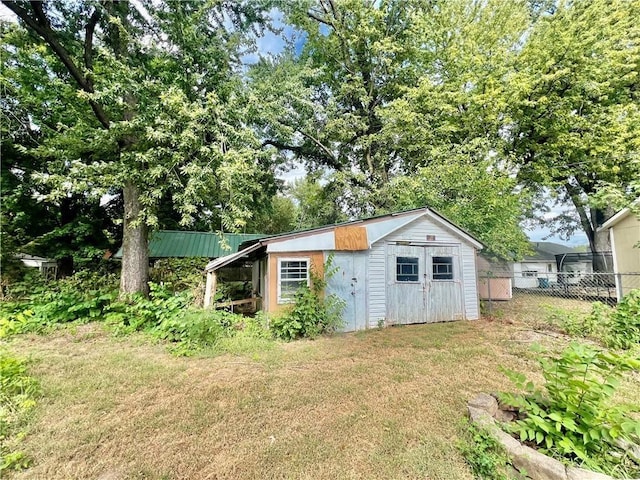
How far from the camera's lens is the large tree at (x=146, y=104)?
264 inches

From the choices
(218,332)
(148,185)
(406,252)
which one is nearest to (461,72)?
(406,252)

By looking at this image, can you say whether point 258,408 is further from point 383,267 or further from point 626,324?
point 626,324

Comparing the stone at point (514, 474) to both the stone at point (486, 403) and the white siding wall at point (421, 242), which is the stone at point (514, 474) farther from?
the white siding wall at point (421, 242)

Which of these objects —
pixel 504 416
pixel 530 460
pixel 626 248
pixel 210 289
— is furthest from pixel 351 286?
pixel 626 248

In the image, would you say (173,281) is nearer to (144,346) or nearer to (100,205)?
(144,346)

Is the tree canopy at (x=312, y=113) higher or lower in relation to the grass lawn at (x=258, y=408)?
higher

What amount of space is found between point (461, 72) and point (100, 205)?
18.0m

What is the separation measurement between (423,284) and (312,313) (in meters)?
3.45

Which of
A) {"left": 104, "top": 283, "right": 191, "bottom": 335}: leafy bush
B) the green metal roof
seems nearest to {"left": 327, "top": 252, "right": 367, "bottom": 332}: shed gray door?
{"left": 104, "top": 283, "right": 191, "bottom": 335}: leafy bush

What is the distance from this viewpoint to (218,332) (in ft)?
18.9

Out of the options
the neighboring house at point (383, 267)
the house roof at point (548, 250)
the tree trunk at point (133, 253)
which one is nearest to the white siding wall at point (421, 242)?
the neighboring house at point (383, 267)

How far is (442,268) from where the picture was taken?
26.6ft

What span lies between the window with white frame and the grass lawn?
1.62 meters

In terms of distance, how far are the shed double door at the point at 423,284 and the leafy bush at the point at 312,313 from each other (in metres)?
1.65
